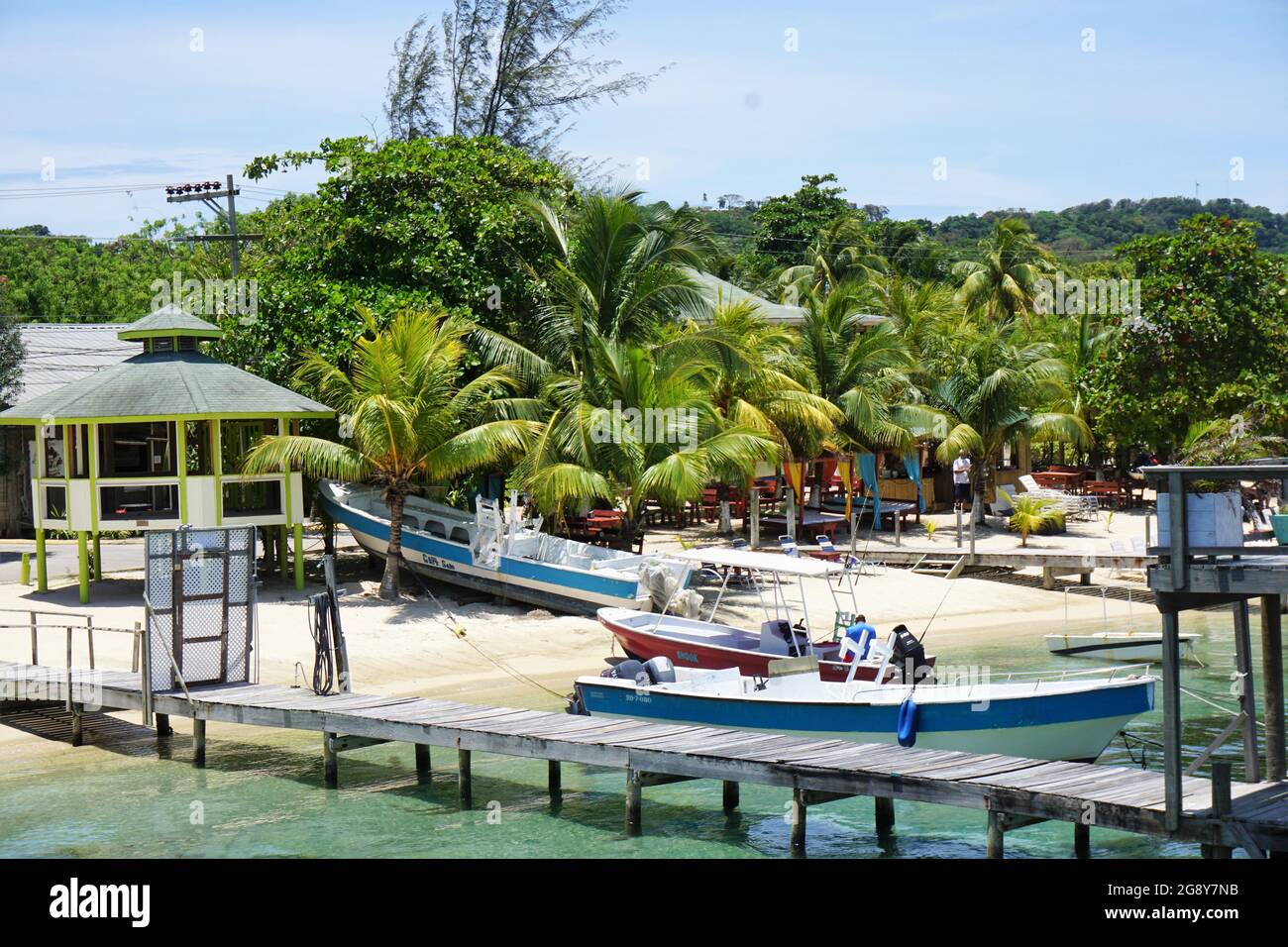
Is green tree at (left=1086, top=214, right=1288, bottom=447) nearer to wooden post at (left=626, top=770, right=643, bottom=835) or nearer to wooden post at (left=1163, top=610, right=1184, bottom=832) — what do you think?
wooden post at (left=626, top=770, right=643, bottom=835)

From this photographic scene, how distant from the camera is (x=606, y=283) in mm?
30359

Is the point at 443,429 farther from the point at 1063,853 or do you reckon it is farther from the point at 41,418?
the point at 1063,853

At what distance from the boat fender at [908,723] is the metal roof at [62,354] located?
24.0 metres

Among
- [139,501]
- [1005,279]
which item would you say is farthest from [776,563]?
[1005,279]

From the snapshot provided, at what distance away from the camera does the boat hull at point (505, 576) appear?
25.4 m

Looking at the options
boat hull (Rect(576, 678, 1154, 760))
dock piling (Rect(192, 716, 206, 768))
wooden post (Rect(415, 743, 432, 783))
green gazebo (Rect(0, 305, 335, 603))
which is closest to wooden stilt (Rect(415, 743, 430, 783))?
wooden post (Rect(415, 743, 432, 783))

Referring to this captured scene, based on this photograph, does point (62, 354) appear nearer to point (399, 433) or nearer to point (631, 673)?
point (399, 433)

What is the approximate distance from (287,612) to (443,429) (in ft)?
14.0

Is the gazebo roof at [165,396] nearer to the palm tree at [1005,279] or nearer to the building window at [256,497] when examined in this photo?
the building window at [256,497]

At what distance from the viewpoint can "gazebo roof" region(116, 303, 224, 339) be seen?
90.3 feet
